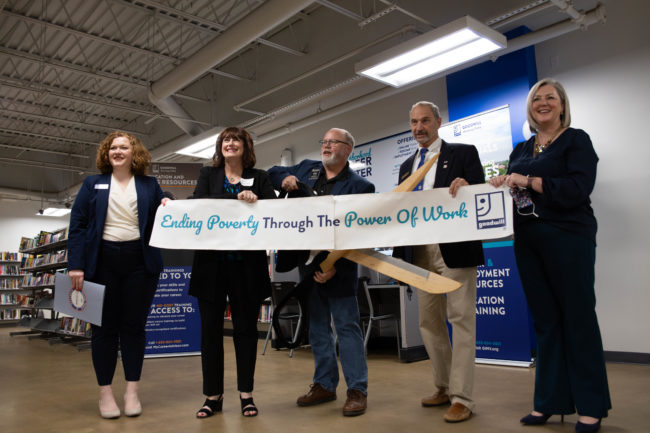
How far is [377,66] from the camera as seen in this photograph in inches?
207

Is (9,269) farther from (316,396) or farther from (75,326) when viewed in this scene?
(316,396)

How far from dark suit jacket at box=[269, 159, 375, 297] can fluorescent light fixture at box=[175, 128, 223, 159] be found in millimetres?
4970

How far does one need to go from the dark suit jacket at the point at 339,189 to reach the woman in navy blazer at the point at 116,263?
0.80 m

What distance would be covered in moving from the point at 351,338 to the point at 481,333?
8.20 ft

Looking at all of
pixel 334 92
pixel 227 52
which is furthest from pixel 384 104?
pixel 227 52

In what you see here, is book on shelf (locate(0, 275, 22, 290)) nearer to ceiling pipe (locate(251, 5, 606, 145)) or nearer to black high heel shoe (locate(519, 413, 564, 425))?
ceiling pipe (locate(251, 5, 606, 145))

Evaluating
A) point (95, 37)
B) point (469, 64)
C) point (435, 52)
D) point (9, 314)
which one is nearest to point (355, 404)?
point (435, 52)

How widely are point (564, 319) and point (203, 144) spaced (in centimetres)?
694

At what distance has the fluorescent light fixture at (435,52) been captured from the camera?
457cm

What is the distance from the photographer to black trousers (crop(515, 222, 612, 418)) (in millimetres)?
2078

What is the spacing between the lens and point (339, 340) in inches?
103

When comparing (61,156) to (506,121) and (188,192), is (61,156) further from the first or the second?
(506,121)

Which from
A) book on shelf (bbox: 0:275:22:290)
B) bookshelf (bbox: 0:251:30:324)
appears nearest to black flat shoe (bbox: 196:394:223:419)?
bookshelf (bbox: 0:251:30:324)

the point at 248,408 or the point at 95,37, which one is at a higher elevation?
the point at 95,37
